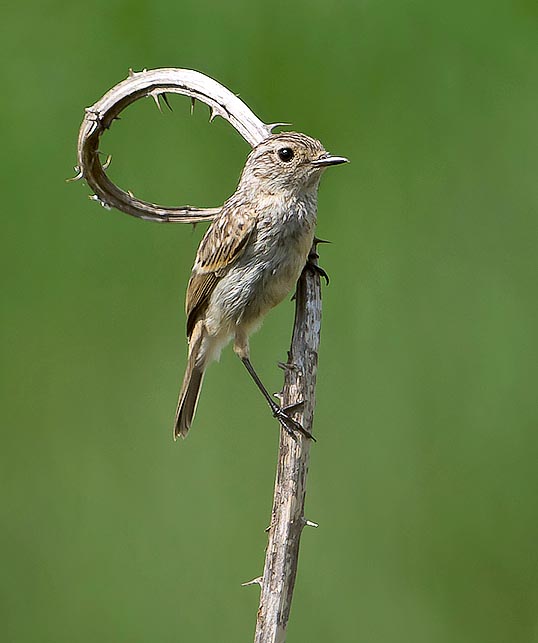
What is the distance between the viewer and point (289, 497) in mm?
1476

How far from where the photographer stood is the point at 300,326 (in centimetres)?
156

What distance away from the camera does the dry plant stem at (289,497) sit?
4.75 ft

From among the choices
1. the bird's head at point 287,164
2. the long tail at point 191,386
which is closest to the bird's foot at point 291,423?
the bird's head at point 287,164

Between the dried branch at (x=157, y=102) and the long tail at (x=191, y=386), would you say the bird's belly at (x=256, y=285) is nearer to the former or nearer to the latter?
the long tail at (x=191, y=386)

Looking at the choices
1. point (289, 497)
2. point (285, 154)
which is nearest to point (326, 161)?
point (285, 154)

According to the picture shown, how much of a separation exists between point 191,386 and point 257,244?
0.44m

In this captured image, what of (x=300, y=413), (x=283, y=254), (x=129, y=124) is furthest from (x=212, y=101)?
(x=129, y=124)

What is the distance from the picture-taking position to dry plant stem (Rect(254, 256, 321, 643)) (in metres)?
1.45

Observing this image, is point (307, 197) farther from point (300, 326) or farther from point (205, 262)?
point (300, 326)

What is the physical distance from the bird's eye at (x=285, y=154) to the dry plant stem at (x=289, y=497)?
1.56 feet

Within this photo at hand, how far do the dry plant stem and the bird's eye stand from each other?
0.48 metres

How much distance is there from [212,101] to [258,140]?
116 mm

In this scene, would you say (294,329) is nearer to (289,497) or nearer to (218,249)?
(289,497)

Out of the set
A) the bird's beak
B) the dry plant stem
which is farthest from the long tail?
the dry plant stem
